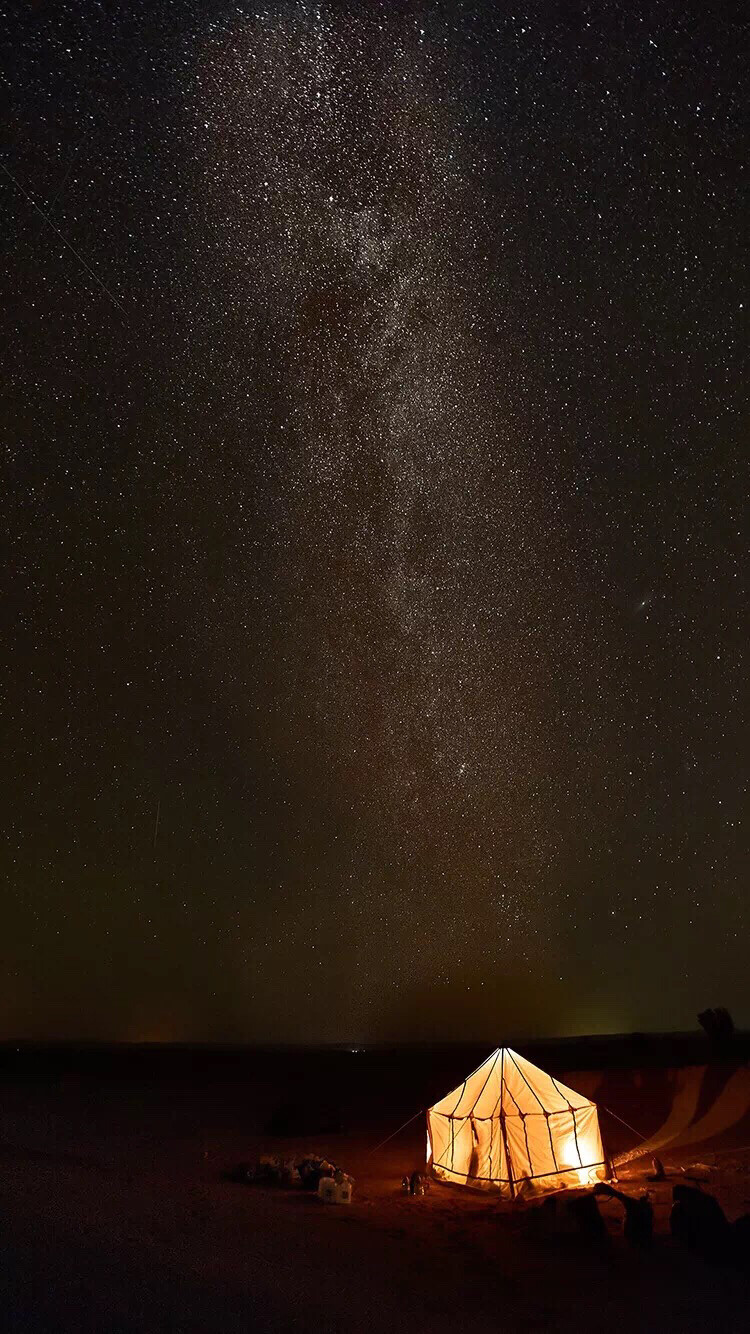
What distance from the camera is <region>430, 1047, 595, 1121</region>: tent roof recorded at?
48.4 ft

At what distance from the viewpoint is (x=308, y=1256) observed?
9664 mm

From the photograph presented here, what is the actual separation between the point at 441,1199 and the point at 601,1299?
484cm

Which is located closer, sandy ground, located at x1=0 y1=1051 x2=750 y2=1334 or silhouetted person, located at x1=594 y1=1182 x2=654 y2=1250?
sandy ground, located at x1=0 y1=1051 x2=750 y2=1334

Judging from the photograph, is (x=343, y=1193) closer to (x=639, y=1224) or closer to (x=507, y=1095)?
(x=507, y=1095)

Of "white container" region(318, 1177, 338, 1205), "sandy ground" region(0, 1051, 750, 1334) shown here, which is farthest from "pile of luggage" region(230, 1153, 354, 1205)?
"sandy ground" region(0, 1051, 750, 1334)

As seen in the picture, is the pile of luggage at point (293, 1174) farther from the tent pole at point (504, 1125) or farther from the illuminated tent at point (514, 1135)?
the tent pole at point (504, 1125)

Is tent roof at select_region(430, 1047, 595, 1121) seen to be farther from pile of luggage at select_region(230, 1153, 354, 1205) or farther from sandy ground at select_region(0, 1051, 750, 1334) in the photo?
pile of luggage at select_region(230, 1153, 354, 1205)

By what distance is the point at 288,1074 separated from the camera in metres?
34.5

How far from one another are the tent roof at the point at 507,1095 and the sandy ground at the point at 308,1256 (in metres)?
1.28

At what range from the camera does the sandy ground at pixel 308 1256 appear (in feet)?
25.0

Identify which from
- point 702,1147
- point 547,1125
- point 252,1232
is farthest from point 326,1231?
point 702,1147

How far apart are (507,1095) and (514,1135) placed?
678 millimetres

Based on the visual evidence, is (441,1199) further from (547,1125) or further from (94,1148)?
(94,1148)

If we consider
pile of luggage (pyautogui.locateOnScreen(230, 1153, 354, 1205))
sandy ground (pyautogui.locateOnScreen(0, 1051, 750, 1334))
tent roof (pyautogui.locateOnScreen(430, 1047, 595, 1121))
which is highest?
tent roof (pyautogui.locateOnScreen(430, 1047, 595, 1121))
